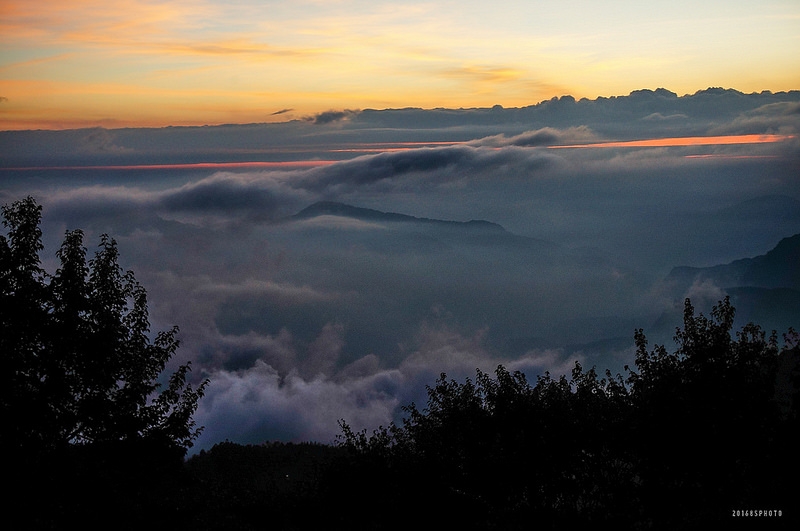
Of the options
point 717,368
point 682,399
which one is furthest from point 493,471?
point 717,368

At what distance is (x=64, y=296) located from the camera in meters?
23.2

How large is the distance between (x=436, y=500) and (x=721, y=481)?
1058 cm

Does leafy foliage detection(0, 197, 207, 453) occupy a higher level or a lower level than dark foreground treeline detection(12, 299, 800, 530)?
higher

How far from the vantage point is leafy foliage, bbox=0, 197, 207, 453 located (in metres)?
21.1

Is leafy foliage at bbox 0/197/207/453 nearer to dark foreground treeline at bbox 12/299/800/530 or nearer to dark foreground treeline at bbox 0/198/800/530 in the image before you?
dark foreground treeline at bbox 0/198/800/530

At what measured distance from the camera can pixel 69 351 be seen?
22.5 meters

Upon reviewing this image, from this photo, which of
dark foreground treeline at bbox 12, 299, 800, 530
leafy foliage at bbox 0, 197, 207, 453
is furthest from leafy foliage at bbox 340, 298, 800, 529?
leafy foliage at bbox 0, 197, 207, 453

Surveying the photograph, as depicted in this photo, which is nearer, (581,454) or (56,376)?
(56,376)

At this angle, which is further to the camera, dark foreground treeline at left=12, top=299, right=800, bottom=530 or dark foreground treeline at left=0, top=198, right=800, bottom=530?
dark foreground treeline at left=12, top=299, right=800, bottom=530

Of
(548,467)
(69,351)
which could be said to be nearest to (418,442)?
(548,467)

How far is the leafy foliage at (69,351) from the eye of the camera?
2108cm

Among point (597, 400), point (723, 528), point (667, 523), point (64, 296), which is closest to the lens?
point (723, 528)

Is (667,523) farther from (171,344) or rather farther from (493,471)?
(171,344)

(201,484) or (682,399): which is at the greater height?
(682,399)
